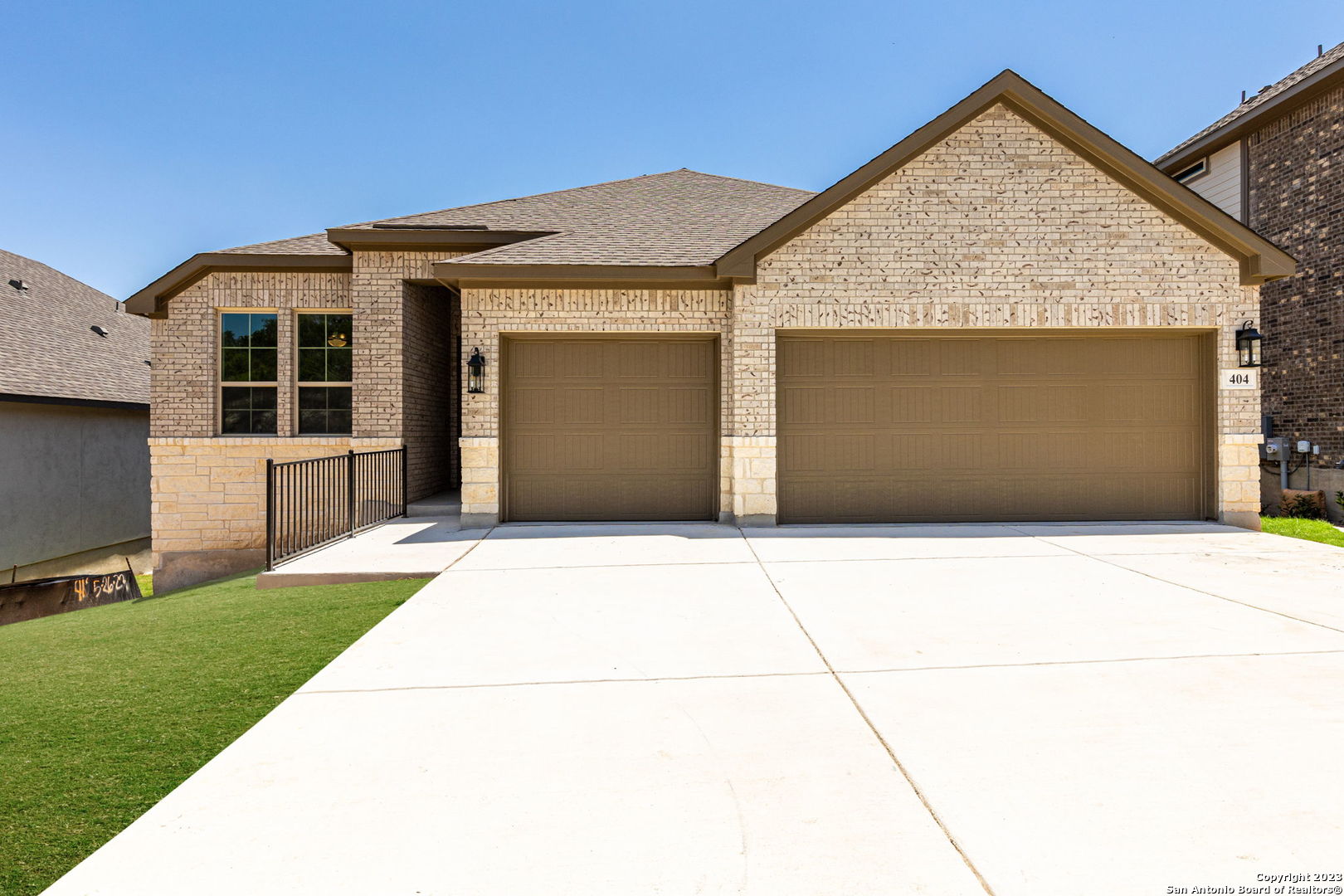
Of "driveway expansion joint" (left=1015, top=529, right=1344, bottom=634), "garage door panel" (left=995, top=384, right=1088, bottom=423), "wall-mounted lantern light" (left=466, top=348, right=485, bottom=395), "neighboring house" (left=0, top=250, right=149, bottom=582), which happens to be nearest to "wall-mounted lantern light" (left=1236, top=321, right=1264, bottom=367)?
"garage door panel" (left=995, top=384, right=1088, bottom=423)

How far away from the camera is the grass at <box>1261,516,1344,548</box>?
9242 mm

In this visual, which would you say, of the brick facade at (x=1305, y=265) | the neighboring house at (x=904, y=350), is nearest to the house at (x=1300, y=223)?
the brick facade at (x=1305, y=265)

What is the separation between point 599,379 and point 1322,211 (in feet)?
44.5

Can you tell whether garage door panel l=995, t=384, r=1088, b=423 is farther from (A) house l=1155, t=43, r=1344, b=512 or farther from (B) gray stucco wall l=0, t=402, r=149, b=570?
(B) gray stucco wall l=0, t=402, r=149, b=570

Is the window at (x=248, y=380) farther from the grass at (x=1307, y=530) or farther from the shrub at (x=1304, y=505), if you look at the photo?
the shrub at (x=1304, y=505)

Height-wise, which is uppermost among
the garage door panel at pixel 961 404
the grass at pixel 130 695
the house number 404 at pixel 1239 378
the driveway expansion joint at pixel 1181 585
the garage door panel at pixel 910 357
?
the garage door panel at pixel 910 357

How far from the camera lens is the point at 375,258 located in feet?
36.6

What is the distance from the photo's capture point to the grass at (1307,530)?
924cm

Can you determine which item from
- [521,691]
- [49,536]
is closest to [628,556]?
[521,691]

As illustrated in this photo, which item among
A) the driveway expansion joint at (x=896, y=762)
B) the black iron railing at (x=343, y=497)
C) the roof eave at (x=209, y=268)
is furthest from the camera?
the roof eave at (x=209, y=268)

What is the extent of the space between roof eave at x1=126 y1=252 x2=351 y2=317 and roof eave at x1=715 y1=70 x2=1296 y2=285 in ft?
22.2

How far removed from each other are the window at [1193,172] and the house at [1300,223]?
2.19 ft

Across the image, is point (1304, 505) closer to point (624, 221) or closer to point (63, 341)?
point (624, 221)

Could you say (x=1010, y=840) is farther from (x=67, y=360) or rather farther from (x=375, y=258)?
(x=67, y=360)
